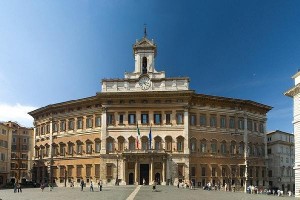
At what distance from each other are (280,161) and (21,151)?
53120 millimetres

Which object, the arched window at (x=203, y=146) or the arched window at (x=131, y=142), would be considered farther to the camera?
the arched window at (x=203, y=146)

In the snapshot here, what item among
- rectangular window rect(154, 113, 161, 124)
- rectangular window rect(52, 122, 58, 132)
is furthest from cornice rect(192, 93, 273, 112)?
rectangular window rect(52, 122, 58, 132)

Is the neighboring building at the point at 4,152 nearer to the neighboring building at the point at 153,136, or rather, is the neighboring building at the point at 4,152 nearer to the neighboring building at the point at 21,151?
the neighboring building at the point at 153,136

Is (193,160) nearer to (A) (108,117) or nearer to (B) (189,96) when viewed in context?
(B) (189,96)

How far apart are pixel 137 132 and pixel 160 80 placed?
7881 millimetres

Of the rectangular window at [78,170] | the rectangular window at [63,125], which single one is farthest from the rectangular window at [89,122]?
the rectangular window at [78,170]

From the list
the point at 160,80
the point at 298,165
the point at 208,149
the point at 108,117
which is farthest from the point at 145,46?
the point at 298,165

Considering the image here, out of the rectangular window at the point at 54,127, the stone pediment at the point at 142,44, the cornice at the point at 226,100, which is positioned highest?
the stone pediment at the point at 142,44

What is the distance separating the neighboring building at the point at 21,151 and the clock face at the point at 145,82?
139 feet

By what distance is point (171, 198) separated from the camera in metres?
37.6

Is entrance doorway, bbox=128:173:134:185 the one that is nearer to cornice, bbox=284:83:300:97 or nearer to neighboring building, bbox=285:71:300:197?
neighboring building, bbox=285:71:300:197

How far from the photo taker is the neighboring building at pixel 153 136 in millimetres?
60938

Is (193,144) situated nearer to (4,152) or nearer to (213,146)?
(213,146)

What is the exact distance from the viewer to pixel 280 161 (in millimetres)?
77062
